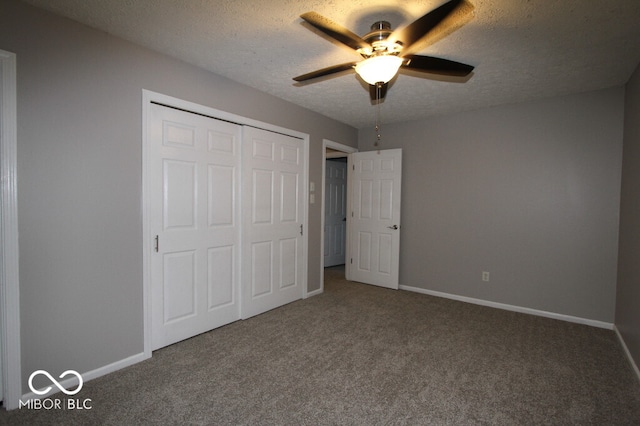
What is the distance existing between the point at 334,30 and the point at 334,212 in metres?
4.73

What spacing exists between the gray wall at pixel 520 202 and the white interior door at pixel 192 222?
2032 millimetres

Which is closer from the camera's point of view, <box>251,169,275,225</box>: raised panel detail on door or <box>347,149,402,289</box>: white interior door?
<box>251,169,275,225</box>: raised panel detail on door

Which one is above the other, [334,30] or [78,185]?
[334,30]

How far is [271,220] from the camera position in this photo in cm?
364

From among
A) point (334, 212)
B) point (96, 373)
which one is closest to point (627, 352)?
point (96, 373)

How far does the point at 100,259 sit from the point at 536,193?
4.35 meters

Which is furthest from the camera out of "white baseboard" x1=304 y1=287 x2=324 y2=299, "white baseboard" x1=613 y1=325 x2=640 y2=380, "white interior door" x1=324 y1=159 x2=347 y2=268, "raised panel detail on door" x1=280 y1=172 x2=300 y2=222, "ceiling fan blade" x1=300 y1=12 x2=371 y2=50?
"white interior door" x1=324 y1=159 x2=347 y2=268

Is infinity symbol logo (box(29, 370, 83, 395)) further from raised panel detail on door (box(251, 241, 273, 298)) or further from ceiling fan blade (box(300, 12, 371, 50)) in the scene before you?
ceiling fan blade (box(300, 12, 371, 50))

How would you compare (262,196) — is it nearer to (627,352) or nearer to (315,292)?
(315,292)

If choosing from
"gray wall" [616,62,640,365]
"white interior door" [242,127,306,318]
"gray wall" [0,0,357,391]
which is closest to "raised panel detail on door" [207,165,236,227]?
"white interior door" [242,127,306,318]

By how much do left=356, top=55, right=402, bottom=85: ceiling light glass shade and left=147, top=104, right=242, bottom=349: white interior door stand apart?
1.64 metres

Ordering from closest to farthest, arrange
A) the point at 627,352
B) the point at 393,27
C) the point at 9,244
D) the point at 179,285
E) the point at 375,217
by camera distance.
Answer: the point at 9,244, the point at 393,27, the point at 627,352, the point at 179,285, the point at 375,217

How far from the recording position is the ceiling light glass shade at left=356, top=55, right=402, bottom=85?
6.31 feet

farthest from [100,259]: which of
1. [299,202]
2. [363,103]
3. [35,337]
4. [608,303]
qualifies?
[608,303]
